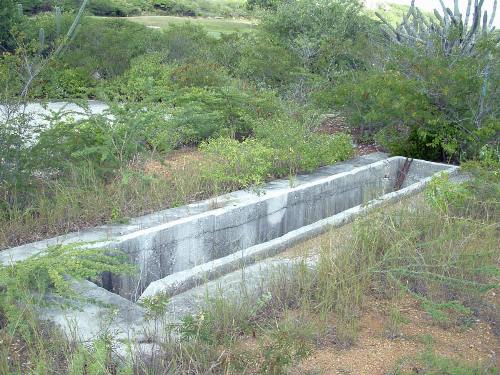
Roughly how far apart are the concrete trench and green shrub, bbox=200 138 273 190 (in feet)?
0.71

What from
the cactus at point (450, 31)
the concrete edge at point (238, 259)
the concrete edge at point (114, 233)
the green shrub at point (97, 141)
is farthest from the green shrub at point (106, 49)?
the concrete edge at point (238, 259)

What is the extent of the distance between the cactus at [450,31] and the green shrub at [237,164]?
157 inches

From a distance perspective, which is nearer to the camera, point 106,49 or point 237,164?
point 237,164

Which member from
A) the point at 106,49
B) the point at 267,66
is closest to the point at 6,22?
the point at 106,49

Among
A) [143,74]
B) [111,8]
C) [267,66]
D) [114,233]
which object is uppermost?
[111,8]

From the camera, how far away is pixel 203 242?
19.6ft

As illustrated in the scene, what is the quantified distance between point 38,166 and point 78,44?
34.8 ft

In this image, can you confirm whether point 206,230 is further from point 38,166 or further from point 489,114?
point 489,114

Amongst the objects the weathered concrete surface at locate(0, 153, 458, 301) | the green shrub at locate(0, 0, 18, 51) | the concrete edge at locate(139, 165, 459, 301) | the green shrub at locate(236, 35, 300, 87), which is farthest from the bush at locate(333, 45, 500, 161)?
the green shrub at locate(0, 0, 18, 51)

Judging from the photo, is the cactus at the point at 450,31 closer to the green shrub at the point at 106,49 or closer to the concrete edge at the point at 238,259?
the concrete edge at the point at 238,259

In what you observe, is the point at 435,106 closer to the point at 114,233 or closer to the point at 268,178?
the point at 268,178

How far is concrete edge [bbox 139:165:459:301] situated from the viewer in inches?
185

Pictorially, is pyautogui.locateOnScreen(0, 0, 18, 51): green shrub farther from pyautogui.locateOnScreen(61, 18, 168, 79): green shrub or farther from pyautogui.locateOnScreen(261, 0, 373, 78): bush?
pyautogui.locateOnScreen(261, 0, 373, 78): bush

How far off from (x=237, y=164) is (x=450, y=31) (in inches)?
195
